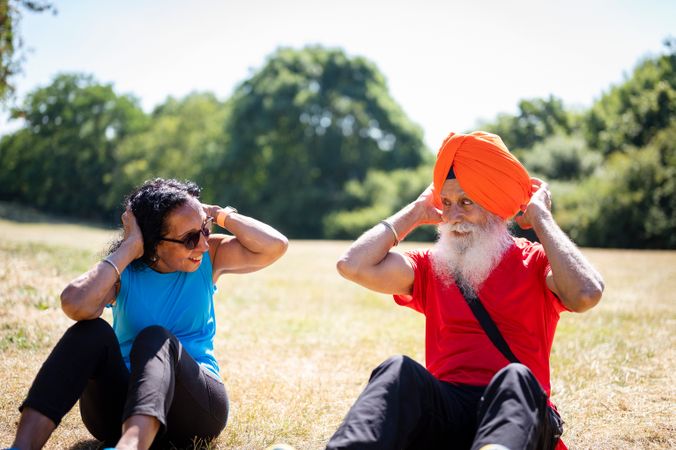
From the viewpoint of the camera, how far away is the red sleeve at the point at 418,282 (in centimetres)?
399

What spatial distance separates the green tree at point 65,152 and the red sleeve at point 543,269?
59254mm

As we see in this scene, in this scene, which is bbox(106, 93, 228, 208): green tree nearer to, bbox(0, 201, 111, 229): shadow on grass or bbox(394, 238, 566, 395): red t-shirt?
bbox(0, 201, 111, 229): shadow on grass

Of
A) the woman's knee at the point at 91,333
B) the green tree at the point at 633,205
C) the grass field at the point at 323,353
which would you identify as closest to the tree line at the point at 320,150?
the green tree at the point at 633,205

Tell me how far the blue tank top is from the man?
967 millimetres

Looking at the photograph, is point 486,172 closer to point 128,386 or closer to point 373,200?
point 128,386

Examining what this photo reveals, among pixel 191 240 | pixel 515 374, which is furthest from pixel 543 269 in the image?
pixel 191 240

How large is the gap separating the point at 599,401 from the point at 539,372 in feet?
7.22

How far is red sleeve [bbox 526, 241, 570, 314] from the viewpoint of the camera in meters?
3.67

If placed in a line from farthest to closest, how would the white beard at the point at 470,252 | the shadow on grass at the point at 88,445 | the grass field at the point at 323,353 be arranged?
the grass field at the point at 323,353 → the shadow on grass at the point at 88,445 → the white beard at the point at 470,252

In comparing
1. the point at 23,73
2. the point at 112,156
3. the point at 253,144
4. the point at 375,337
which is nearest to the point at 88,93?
the point at 112,156

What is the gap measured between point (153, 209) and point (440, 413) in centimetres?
213

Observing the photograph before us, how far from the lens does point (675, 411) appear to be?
16.4 feet

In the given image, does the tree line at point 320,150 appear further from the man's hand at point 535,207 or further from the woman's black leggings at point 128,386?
the woman's black leggings at point 128,386

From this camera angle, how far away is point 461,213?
4051mm
